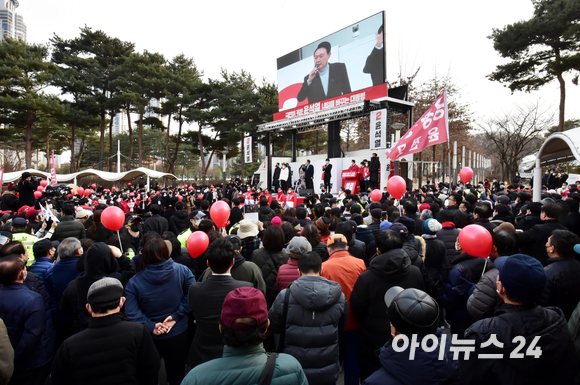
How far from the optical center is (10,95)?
21547mm

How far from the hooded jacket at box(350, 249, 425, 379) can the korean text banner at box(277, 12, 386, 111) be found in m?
15.4

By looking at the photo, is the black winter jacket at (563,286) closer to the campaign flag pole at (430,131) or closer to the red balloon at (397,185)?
the red balloon at (397,185)

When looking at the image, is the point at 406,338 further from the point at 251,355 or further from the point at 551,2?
the point at 551,2

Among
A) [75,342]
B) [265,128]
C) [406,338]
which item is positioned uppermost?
[265,128]

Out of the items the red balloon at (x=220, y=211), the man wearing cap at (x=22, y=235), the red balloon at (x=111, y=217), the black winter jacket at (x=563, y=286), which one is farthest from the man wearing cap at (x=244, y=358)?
the man wearing cap at (x=22, y=235)

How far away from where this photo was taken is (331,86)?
1883 centimetres

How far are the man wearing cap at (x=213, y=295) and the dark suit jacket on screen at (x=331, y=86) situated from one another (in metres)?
17.0

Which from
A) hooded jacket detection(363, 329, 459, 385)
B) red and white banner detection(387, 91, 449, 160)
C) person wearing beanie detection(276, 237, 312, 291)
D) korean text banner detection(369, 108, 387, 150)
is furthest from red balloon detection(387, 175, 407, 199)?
korean text banner detection(369, 108, 387, 150)

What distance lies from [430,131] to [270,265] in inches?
187

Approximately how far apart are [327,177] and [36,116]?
22.7 m

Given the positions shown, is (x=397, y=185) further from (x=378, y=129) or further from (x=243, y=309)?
(x=378, y=129)

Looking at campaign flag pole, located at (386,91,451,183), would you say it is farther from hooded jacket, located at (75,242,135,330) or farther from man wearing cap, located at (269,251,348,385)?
hooded jacket, located at (75,242,135,330)

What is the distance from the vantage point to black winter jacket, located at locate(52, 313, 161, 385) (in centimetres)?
173

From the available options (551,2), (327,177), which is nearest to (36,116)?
(327,177)
